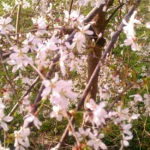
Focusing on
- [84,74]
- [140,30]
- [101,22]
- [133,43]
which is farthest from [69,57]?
[140,30]

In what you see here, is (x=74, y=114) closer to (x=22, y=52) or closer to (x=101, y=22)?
(x=22, y=52)

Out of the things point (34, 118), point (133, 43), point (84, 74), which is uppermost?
point (133, 43)

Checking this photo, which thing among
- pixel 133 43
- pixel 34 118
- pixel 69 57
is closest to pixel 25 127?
pixel 34 118

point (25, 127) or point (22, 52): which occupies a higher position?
point (22, 52)

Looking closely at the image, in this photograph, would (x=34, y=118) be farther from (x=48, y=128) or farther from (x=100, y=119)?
(x=48, y=128)

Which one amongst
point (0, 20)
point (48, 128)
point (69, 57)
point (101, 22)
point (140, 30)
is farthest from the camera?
point (140, 30)

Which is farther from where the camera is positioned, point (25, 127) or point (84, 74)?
point (84, 74)

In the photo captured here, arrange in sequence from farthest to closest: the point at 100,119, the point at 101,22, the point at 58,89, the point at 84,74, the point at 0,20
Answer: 1. the point at 84,74
2. the point at 101,22
3. the point at 0,20
4. the point at 100,119
5. the point at 58,89

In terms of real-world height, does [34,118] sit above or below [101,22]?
below

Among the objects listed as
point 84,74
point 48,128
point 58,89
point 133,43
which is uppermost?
point 133,43
